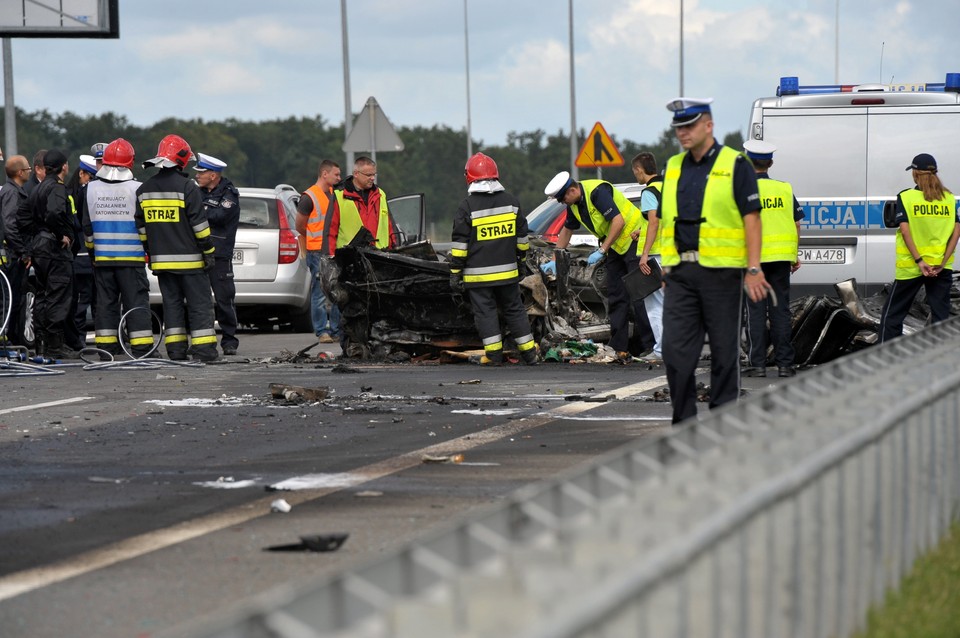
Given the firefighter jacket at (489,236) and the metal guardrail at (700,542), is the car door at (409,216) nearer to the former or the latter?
the firefighter jacket at (489,236)

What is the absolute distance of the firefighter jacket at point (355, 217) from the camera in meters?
16.3

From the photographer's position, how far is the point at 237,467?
319 inches

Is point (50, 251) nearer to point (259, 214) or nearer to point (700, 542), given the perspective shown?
point (259, 214)

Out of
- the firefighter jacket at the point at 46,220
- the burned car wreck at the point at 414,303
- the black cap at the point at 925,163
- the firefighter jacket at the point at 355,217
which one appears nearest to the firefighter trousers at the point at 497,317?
the burned car wreck at the point at 414,303

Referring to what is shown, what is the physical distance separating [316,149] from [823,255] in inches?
3272

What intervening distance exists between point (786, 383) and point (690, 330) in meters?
3.89

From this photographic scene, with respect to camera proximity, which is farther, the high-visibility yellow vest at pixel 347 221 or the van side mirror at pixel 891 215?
the high-visibility yellow vest at pixel 347 221

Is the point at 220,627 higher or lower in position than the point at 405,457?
higher

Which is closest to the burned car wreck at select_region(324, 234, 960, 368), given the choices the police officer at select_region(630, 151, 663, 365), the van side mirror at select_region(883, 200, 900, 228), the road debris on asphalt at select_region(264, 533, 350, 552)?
the police officer at select_region(630, 151, 663, 365)

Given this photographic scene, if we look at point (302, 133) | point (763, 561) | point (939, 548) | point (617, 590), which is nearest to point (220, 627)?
point (617, 590)

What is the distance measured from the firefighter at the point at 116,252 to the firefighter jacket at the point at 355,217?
200 centimetres

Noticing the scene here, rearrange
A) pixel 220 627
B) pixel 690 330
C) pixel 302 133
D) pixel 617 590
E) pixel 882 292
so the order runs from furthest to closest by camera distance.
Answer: pixel 302 133, pixel 882 292, pixel 690 330, pixel 617 590, pixel 220 627

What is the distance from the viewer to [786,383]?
13.9ft

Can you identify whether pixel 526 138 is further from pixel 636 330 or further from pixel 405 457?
pixel 405 457
